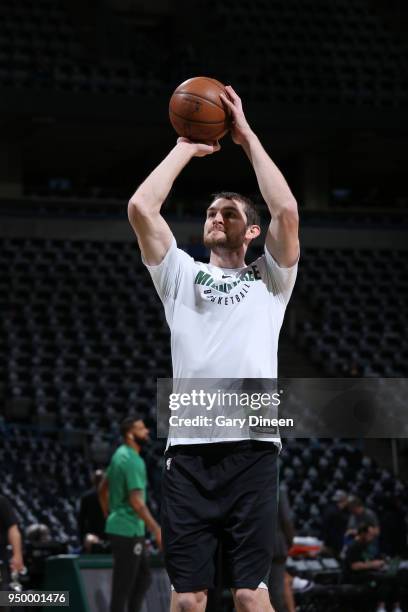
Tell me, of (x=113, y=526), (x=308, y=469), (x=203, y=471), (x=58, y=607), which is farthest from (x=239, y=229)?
(x=308, y=469)

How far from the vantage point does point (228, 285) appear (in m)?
3.84

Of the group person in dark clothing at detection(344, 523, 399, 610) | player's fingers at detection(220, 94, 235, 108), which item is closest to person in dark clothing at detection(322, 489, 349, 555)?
person in dark clothing at detection(344, 523, 399, 610)

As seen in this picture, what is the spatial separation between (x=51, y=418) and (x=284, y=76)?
10.8 metres

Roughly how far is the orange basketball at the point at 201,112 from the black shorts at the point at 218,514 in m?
1.16

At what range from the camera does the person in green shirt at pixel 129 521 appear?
736cm

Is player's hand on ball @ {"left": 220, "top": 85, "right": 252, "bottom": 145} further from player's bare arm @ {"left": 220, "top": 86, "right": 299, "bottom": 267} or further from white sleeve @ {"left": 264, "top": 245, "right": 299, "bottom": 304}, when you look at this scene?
white sleeve @ {"left": 264, "top": 245, "right": 299, "bottom": 304}

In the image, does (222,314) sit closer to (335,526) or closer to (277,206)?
(277,206)

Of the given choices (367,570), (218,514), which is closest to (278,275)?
(218,514)

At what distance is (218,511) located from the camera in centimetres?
359

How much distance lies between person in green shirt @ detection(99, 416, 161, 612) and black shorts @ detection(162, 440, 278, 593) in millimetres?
3784

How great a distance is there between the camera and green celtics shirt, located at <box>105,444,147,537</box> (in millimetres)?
7570

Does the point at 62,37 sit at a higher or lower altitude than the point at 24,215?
higher

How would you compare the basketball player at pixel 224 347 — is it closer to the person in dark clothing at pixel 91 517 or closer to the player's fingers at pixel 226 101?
the player's fingers at pixel 226 101

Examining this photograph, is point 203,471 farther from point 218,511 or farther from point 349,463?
point 349,463
